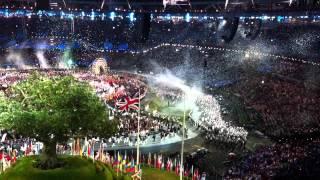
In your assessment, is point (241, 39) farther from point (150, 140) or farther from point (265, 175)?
point (265, 175)

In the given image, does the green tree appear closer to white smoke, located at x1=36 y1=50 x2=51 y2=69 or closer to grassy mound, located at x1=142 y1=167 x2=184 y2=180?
grassy mound, located at x1=142 y1=167 x2=184 y2=180

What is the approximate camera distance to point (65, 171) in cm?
2228

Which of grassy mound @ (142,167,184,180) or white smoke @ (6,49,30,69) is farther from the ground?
white smoke @ (6,49,30,69)

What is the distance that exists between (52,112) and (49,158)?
2662 mm

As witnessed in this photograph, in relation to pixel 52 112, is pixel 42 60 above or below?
below

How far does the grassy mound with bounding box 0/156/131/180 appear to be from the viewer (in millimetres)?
22000

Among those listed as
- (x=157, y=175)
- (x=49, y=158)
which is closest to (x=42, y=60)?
(x=157, y=175)

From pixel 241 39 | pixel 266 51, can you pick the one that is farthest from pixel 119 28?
pixel 266 51

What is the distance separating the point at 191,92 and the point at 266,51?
19.8 metres

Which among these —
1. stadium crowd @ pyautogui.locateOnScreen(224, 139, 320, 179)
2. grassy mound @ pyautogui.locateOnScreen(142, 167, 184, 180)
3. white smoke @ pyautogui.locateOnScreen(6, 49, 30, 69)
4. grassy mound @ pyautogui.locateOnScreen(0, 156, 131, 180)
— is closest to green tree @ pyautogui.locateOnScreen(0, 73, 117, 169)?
grassy mound @ pyautogui.locateOnScreen(0, 156, 131, 180)

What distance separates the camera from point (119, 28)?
126 meters

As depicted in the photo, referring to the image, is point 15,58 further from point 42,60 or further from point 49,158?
point 49,158

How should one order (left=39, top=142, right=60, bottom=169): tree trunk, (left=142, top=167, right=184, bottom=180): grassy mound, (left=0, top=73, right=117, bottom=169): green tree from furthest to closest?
(left=142, top=167, right=184, bottom=180): grassy mound, (left=39, top=142, right=60, bottom=169): tree trunk, (left=0, top=73, right=117, bottom=169): green tree

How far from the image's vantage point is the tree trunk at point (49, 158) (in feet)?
75.4
